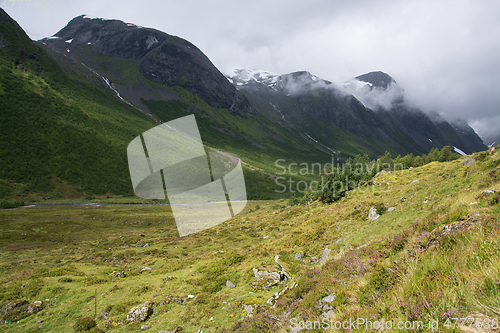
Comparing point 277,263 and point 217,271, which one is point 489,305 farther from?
point 217,271

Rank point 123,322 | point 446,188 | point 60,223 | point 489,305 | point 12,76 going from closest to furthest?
point 489,305
point 123,322
point 446,188
point 60,223
point 12,76

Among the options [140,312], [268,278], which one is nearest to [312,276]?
[268,278]

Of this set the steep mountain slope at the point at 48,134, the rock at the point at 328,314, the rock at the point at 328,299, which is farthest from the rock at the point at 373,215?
the steep mountain slope at the point at 48,134

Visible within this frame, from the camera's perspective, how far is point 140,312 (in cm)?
992

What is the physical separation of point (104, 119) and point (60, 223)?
3868 inches

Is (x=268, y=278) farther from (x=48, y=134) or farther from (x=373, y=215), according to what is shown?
(x=48, y=134)

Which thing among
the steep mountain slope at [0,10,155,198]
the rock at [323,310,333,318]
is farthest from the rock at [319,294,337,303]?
the steep mountain slope at [0,10,155,198]

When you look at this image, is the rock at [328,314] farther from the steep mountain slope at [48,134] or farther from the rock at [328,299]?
the steep mountain slope at [48,134]

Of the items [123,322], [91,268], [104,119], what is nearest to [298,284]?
[123,322]

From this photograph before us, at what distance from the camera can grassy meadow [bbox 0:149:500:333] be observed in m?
3.79

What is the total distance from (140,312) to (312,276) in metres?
8.61

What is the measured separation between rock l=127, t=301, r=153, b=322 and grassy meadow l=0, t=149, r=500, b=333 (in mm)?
355

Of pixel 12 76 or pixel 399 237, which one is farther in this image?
pixel 12 76

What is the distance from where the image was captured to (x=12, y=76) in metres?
95.1
